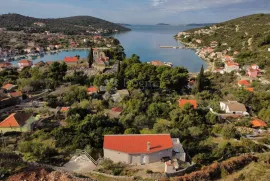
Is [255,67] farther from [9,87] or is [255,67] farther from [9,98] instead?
[9,87]

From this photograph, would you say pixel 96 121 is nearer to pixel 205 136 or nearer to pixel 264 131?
pixel 205 136

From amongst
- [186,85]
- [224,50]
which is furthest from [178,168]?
[224,50]

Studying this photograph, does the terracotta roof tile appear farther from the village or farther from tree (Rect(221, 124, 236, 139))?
tree (Rect(221, 124, 236, 139))

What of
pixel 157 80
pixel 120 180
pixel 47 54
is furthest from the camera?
pixel 47 54

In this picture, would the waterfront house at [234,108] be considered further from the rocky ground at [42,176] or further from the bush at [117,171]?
the rocky ground at [42,176]

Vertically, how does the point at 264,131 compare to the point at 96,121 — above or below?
below

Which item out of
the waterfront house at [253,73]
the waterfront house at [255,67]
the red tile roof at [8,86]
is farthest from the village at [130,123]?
the waterfront house at [255,67]

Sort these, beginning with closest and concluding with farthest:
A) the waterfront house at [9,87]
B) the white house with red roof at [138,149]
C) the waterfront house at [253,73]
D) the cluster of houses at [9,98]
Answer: the white house with red roof at [138,149] → the cluster of houses at [9,98] → the waterfront house at [9,87] → the waterfront house at [253,73]

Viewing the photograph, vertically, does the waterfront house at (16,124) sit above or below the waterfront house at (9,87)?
below
